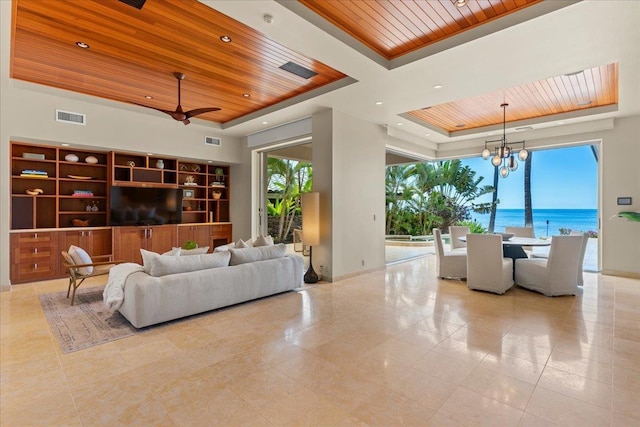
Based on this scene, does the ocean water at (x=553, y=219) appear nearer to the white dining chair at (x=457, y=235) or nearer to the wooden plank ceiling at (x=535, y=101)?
the white dining chair at (x=457, y=235)

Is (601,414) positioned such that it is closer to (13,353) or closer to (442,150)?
(13,353)

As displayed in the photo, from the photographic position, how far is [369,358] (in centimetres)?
291

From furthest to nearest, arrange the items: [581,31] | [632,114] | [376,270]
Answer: [376,270], [632,114], [581,31]

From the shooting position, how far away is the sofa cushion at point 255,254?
4.60m

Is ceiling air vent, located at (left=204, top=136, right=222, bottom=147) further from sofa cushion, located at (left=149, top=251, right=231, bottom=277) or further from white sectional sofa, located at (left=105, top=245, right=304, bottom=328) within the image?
sofa cushion, located at (left=149, top=251, right=231, bottom=277)

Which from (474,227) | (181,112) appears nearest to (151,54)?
(181,112)

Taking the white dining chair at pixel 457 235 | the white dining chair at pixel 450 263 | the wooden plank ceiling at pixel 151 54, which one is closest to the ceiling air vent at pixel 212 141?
the wooden plank ceiling at pixel 151 54

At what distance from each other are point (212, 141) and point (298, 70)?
4.17 metres

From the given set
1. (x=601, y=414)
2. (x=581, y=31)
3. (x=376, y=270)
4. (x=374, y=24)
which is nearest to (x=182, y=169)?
(x=376, y=270)

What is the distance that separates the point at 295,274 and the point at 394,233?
340 inches

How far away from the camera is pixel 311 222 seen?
595 centimetres

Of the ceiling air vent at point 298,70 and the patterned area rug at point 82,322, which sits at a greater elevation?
the ceiling air vent at point 298,70

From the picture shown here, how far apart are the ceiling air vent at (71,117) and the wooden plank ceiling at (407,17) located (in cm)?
528

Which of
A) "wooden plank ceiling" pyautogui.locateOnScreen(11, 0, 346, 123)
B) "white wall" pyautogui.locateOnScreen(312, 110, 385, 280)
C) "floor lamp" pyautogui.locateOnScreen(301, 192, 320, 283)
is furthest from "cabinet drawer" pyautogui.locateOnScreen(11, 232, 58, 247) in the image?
"white wall" pyautogui.locateOnScreen(312, 110, 385, 280)
